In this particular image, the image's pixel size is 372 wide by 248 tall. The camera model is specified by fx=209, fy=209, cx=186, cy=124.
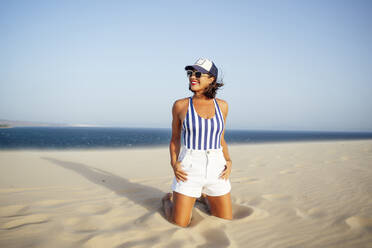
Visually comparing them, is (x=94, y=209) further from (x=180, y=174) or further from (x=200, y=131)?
(x=200, y=131)

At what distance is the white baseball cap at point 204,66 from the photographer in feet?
9.45

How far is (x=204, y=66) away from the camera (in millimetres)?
2889

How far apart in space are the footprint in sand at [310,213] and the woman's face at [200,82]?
2.46 metres

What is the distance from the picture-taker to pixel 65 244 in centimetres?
228

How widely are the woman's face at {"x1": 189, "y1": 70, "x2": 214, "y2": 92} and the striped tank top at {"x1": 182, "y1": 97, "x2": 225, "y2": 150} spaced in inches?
11.9

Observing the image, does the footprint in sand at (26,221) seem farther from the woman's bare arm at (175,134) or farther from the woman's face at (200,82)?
the woman's face at (200,82)

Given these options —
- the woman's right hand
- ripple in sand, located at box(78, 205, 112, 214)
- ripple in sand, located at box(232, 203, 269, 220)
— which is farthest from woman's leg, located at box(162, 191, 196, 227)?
ripple in sand, located at box(78, 205, 112, 214)

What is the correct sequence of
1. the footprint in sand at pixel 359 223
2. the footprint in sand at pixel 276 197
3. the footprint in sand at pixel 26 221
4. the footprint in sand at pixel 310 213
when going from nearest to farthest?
1. the footprint in sand at pixel 26 221
2. the footprint in sand at pixel 359 223
3. the footprint in sand at pixel 310 213
4. the footprint in sand at pixel 276 197

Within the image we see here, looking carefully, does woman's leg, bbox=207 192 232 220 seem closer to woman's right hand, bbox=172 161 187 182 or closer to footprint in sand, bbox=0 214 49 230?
woman's right hand, bbox=172 161 187 182

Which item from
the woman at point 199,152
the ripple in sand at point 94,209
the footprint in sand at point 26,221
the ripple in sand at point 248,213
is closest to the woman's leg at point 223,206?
the woman at point 199,152

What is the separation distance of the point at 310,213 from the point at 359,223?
1.95 ft

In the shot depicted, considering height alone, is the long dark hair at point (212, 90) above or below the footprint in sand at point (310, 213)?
above

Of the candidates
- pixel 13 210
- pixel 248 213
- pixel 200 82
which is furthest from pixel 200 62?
pixel 13 210

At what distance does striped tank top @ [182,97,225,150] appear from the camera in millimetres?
2846
